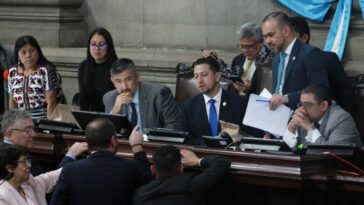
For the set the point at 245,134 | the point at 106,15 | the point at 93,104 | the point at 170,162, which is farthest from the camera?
the point at 106,15

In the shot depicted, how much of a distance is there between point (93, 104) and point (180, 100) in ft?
2.40

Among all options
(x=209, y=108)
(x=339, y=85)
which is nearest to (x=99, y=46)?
(x=209, y=108)

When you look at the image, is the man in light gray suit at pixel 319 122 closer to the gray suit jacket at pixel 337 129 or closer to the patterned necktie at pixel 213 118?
the gray suit jacket at pixel 337 129

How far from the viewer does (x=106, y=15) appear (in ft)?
41.1

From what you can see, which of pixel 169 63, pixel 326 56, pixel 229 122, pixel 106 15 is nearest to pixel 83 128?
pixel 229 122

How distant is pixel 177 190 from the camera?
7.45 meters

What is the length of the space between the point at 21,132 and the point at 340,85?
2607mm

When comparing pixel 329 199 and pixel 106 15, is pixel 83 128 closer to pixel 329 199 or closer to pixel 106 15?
pixel 329 199

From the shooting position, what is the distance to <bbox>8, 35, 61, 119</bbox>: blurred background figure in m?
10.5

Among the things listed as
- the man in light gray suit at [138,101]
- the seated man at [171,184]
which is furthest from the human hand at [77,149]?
the man in light gray suit at [138,101]

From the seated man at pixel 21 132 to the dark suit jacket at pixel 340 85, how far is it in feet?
7.01

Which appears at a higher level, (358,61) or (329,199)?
(358,61)

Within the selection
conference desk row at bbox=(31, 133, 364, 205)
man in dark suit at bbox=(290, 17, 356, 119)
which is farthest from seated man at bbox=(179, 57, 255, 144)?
conference desk row at bbox=(31, 133, 364, 205)

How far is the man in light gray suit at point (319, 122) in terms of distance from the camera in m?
8.30
